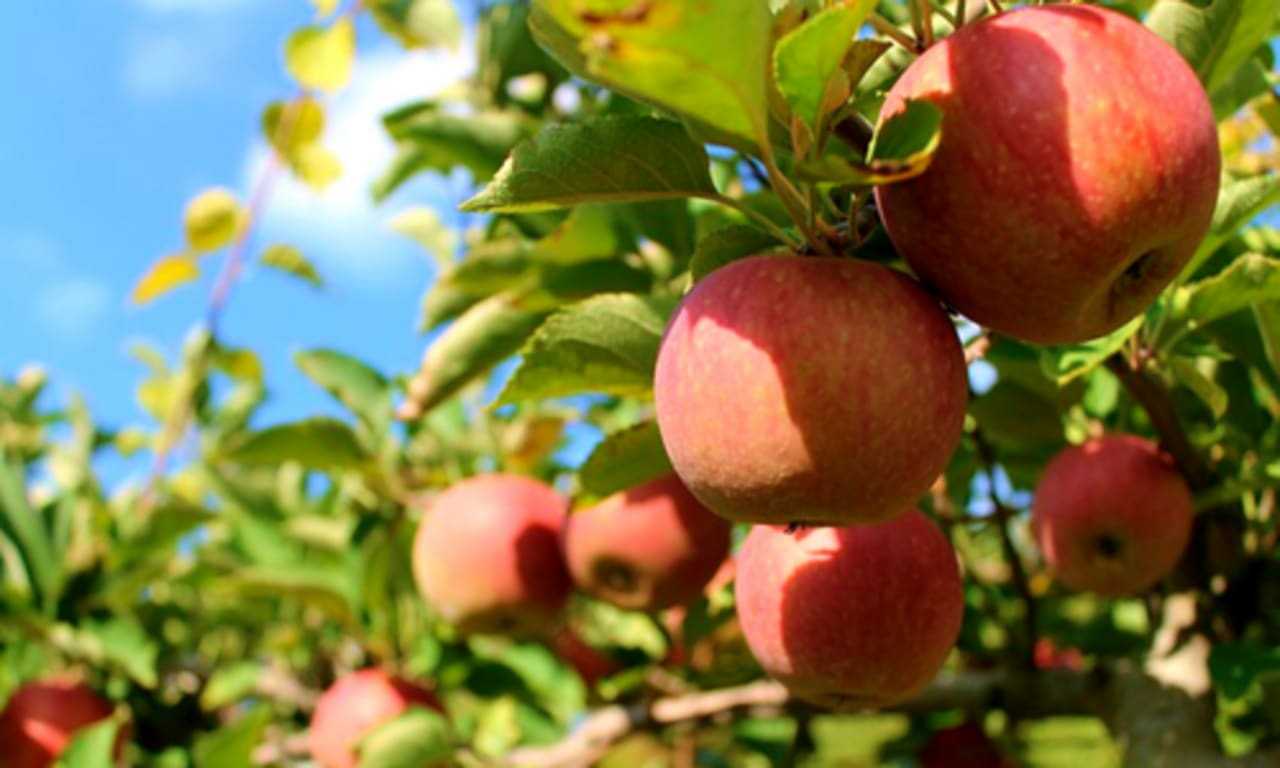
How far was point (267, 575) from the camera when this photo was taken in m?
2.06

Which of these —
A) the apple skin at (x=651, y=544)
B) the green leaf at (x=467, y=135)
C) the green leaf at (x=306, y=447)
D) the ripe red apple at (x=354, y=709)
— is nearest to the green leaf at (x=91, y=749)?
the ripe red apple at (x=354, y=709)

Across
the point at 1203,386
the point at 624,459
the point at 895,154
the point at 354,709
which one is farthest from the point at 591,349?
the point at 354,709

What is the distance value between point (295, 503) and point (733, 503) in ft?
6.77

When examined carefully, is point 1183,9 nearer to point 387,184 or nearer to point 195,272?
point 387,184

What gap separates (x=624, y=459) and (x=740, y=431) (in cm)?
46

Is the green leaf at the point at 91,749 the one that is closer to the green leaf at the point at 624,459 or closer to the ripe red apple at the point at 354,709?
the ripe red apple at the point at 354,709

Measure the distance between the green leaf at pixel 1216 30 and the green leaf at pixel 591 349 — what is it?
49 cm

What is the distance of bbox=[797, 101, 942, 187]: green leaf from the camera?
0.72m

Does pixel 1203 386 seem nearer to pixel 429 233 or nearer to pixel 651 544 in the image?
pixel 651 544

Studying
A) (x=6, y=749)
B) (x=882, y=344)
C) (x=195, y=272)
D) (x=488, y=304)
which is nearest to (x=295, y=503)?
(x=195, y=272)

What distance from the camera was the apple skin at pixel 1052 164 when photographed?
0.77 m

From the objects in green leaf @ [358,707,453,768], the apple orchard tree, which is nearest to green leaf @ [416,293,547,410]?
the apple orchard tree

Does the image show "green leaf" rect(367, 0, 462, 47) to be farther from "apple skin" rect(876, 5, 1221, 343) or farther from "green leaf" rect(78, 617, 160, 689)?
"apple skin" rect(876, 5, 1221, 343)

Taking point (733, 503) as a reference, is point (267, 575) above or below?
below
